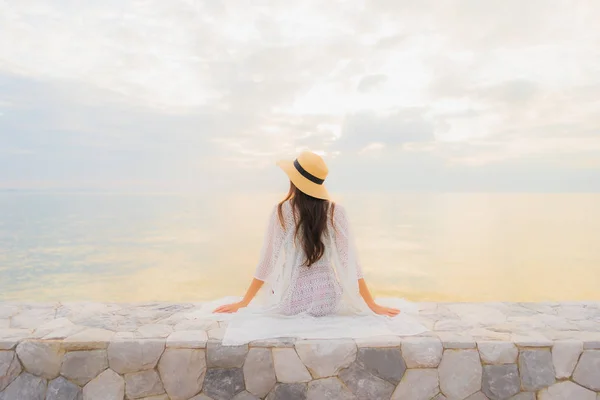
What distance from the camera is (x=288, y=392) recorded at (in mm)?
3053

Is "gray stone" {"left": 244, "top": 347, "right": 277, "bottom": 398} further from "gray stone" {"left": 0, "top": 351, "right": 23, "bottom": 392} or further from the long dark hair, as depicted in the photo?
"gray stone" {"left": 0, "top": 351, "right": 23, "bottom": 392}

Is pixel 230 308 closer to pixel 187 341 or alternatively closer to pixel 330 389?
pixel 187 341

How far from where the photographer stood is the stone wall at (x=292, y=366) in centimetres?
301

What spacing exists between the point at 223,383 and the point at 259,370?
234mm

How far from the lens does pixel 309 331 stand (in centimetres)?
312

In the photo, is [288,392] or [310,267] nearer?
[288,392]

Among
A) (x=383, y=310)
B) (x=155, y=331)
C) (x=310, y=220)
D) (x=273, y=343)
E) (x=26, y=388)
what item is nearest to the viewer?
(x=273, y=343)

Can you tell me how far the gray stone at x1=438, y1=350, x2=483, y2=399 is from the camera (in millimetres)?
3080

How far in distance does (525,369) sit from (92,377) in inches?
105

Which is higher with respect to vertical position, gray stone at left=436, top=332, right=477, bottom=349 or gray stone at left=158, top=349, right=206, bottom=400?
gray stone at left=436, top=332, right=477, bottom=349

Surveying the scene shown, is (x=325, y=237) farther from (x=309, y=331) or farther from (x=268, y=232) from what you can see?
(x=309, y=331)

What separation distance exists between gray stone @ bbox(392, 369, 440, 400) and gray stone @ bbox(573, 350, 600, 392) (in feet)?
3.02

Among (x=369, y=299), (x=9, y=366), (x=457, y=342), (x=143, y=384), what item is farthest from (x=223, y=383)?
(x=457, y=342)

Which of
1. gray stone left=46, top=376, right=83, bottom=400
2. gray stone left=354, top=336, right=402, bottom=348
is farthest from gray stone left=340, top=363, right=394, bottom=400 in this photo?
gray stone left=46, top=376, right=83, bottom=400
